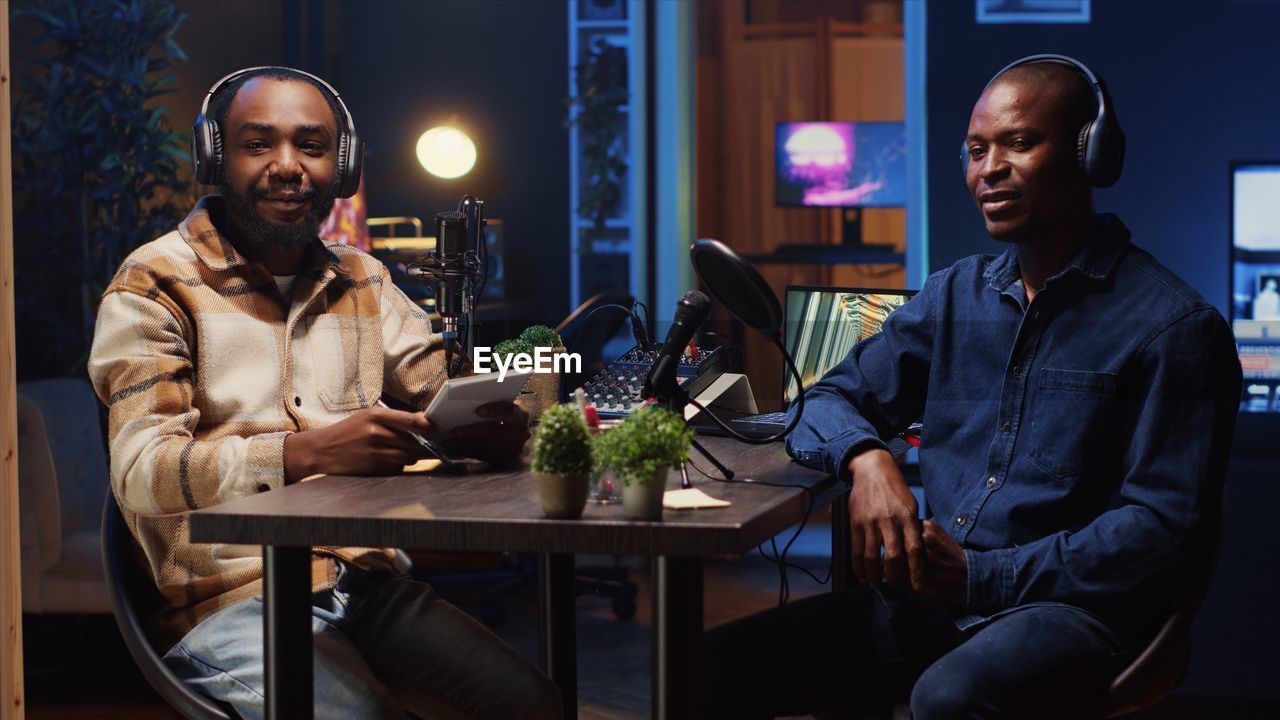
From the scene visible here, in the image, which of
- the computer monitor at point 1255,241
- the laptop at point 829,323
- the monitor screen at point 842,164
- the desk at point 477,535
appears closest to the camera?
the desk at point 477,535

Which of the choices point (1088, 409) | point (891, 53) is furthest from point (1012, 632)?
point (891, 53)

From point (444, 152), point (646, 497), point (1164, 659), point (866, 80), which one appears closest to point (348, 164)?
point (646, 497)

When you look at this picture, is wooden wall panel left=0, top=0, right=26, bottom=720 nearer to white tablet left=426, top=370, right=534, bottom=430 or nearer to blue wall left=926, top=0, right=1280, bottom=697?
white tablet left=426, top=370, right=534, bottom=430

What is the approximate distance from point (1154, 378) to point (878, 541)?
1.41 ft

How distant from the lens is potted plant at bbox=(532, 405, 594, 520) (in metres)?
1.42

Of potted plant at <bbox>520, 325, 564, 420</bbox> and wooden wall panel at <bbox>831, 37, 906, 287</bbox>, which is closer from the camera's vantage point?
potted plant at <bbox>520, 325, 564, 420</bbox>

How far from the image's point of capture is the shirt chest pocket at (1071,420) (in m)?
1.74

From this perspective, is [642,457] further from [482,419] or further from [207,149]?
[207,149]

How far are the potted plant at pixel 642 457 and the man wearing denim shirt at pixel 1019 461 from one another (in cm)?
38

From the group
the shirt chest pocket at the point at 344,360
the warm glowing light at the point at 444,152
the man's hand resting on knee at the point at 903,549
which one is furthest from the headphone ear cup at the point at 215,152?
the warm glowing light at the point at 444,152

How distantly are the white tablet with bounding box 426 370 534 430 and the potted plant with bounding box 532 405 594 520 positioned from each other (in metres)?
0.29

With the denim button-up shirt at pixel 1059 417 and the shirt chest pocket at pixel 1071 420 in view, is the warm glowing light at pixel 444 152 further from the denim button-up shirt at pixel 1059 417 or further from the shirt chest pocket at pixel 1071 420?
the shirt chest pocket at pixel 1071 420

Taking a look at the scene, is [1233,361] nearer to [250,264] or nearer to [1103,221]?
[1103,221]
